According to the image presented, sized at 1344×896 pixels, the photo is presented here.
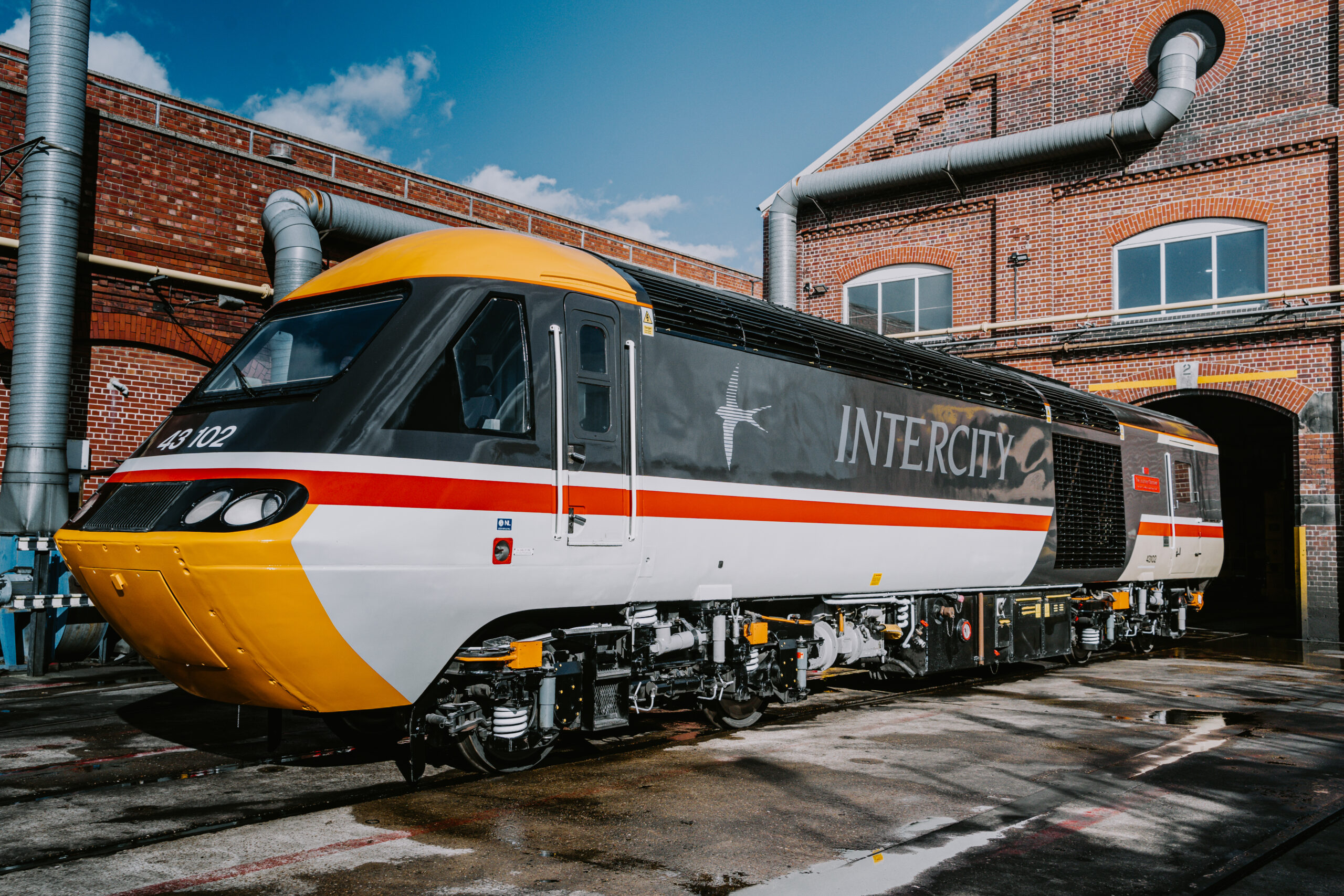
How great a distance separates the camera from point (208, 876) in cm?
429

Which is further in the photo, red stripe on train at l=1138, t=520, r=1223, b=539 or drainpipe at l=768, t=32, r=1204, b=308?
drainpipe at l=768, t=32, r=1204, b=308

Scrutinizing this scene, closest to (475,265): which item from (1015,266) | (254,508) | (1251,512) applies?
(254,508)

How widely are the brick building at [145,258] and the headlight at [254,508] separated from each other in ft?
30.2

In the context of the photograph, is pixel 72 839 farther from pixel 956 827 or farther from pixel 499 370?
pixel 956 827

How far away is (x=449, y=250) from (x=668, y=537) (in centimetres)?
224

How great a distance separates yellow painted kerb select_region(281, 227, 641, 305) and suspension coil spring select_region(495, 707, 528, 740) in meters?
2.48

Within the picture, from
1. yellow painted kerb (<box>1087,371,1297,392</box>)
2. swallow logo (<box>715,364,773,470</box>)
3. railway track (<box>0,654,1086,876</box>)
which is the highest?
yellow painted kerb (<box>1087,371,1297,392</box>)

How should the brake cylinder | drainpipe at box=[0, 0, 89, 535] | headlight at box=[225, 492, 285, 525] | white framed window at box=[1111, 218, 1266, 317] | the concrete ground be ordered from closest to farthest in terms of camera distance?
the concrete ground
headlight at box=[225, 492, 285, 525]
the brake cylinder
drainpipe at box=[0, 0, 89, 535]
white framed window at box=[1111, 218, 1266, 317]

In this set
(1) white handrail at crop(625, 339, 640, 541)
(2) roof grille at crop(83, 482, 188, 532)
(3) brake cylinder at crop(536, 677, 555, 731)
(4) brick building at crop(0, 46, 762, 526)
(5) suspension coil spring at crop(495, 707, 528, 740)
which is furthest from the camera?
(4) brick building at crop(0, 46, 762, 526)

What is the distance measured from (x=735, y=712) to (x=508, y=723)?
8.28ft

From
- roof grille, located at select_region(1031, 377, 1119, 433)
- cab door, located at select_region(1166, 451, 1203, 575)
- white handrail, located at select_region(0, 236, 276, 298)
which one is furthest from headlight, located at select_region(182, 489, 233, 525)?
cab door, located at select_region(1166, 451, 1203, 575)

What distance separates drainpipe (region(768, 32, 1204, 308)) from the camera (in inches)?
669

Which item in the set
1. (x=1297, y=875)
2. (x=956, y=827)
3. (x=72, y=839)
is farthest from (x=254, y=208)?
(x=1297, y=875)

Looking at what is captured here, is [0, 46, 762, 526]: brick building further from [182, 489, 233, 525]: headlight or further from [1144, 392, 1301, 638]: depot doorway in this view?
[1144, 392, 1301, 638]: depot doorway
